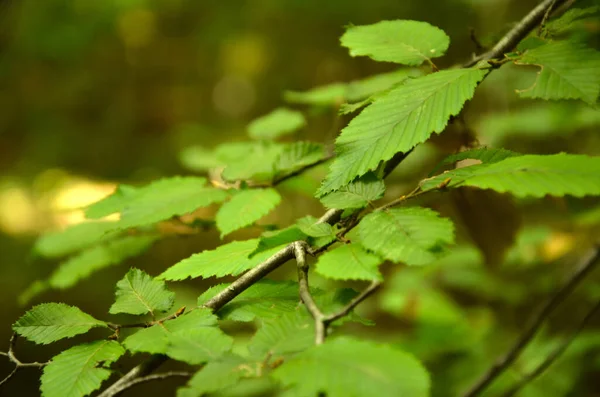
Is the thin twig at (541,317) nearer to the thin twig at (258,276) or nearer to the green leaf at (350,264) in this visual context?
the thin twig at (258,276)

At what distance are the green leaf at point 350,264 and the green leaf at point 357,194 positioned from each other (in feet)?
0.25

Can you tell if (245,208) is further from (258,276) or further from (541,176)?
(541,176)

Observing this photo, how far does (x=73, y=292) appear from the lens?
311 cm

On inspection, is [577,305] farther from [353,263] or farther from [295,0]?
[295,0]

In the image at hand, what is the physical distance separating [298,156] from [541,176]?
1.82ft

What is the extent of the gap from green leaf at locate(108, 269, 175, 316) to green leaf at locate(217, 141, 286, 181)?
1.18ft

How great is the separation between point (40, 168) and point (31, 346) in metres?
2.69

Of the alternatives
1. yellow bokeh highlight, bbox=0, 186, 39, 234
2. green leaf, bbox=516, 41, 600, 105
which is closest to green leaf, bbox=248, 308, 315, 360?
green leaf, bbox=516, 41, 600, 105

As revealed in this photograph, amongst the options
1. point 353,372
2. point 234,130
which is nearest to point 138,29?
point 234,130

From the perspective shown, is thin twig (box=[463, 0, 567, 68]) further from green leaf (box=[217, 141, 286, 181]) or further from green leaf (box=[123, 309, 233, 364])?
green leaf (box=[123, 309, 233, 364])

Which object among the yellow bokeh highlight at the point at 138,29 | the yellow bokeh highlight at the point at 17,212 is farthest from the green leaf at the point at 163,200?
the yellow bokeh highlight at the point at 138,29

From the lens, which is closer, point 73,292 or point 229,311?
point 229,311

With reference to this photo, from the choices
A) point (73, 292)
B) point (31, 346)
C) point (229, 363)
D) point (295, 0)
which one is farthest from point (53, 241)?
point (295, 0)

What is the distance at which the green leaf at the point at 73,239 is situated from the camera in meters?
1.09
